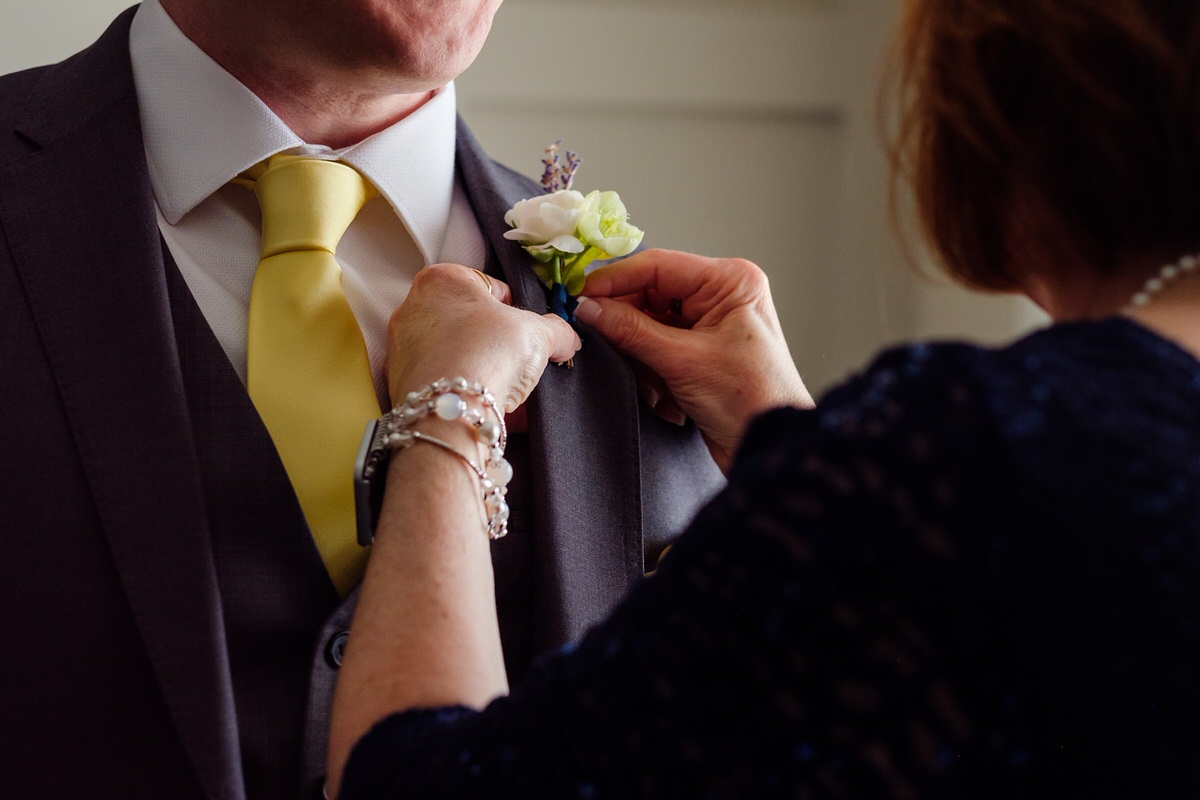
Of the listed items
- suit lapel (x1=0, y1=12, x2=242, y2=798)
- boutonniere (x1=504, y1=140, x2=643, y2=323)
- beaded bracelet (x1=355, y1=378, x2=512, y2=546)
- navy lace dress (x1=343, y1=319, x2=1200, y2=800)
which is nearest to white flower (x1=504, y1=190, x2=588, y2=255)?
boutonniere (x1=504, y1=140, x2=643, y2=323)

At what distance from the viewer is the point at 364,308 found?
99 cm

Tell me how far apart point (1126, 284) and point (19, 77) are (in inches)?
38.7

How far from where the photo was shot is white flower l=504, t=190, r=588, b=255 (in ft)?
3.28

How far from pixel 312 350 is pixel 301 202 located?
0.47 feet

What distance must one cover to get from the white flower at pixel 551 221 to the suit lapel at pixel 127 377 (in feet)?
1.10

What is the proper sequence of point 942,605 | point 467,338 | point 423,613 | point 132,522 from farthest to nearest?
point 467,338 → point 132,522 → point 423,613 → point 942,605

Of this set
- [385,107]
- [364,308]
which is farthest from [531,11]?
[364,308]

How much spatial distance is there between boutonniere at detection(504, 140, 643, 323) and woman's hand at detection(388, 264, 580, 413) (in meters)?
0.08

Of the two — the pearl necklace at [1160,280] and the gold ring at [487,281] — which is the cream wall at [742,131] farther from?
the pearl necklace at [1160,280]

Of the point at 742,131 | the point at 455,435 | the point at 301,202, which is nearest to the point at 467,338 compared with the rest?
the point at 455,435

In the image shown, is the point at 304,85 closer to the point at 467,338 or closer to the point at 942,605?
the point at 467,338

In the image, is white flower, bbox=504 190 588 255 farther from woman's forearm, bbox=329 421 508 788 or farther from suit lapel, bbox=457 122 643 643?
woman's forearm, bbox=329 421 508 788

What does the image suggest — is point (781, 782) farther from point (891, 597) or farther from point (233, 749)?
point (233, 749)

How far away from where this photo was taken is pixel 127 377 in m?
0.80
